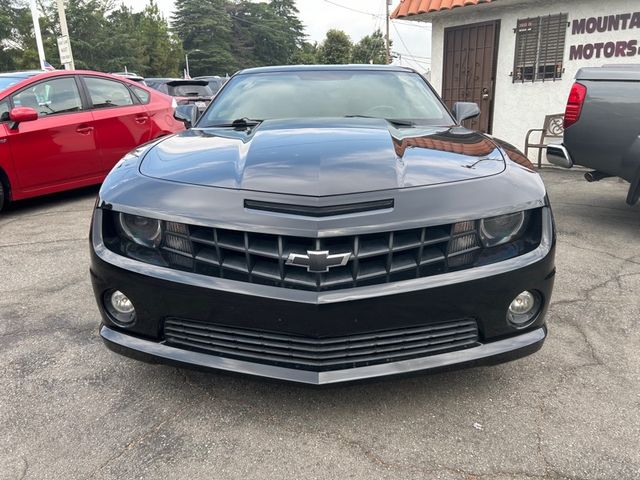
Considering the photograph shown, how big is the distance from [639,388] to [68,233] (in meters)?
4.60

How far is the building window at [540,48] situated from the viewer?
8266 millimetres

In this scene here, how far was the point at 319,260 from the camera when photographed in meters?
1.83

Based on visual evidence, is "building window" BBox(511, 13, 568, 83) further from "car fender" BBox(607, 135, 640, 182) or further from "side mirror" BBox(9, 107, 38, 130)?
"side mirror" BBox(9, 107, 38, 130)

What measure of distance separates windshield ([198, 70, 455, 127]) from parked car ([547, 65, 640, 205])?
173cm

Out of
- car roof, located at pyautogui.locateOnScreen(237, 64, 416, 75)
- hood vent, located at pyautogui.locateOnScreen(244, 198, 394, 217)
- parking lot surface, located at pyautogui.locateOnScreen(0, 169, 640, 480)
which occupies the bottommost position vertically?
parking lot surface, located at pyautogui.locateOnScreen(0, 169, 640, 480)

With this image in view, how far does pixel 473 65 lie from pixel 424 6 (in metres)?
1.38

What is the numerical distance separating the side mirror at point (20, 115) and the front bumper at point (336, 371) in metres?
3.89

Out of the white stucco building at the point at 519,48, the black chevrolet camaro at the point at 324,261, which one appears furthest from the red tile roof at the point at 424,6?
the black chevrolet camaro at the point at 324,261

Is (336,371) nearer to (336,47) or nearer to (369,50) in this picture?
(336,47)

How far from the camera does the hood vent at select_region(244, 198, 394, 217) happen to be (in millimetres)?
1866

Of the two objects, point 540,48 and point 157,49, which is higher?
point 157,49

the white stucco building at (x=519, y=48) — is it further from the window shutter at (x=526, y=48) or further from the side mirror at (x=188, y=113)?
the side mirror at (x=188, y=113)

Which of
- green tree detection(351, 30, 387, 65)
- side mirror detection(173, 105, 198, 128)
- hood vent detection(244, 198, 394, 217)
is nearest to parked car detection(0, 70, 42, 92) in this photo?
side mirror detection(173, 105, 198, 128)

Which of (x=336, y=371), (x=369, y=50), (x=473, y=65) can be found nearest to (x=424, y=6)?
(x=473, y=65)
